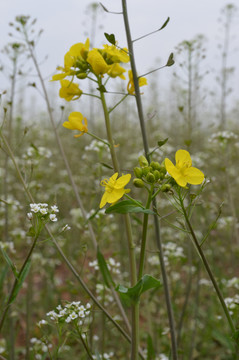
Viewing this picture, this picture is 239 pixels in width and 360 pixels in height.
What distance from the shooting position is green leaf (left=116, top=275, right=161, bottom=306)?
1155 millimetres

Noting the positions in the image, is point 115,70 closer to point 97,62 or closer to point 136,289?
point 97,62

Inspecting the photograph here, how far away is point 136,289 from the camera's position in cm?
116

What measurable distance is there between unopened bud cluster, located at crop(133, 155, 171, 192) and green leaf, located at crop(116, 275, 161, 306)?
300 mm

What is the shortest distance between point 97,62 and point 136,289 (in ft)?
2.78

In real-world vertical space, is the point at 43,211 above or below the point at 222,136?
below

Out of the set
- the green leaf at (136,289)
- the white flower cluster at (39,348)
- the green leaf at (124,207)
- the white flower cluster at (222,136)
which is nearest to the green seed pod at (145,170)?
the green leaf at (124,207)

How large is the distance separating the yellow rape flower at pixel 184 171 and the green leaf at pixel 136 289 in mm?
332

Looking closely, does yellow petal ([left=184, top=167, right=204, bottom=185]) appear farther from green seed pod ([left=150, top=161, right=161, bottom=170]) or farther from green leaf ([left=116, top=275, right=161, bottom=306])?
green leaf ([left=116, top=275, right=161, bottom=306])

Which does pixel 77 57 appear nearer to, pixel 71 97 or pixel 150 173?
pixel 71 97

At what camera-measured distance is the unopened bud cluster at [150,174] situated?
1196mm

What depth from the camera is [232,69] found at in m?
3.71

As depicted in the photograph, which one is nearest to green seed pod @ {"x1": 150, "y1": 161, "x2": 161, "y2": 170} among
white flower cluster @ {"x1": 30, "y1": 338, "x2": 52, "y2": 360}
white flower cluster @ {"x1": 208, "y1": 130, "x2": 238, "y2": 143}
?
white flower cluster @ {"x1": 30, "y1": 338, "x2": 52, "y2": 360}

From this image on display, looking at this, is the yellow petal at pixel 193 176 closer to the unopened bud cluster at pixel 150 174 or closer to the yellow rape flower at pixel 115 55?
the unopened bud cluster at pixel 150 174

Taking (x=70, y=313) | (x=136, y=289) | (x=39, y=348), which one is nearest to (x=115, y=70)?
(x=136, y=289)
